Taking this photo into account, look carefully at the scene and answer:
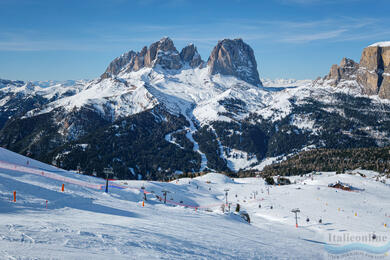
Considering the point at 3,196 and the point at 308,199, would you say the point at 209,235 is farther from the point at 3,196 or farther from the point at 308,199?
the point at 308,199

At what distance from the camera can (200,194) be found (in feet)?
312

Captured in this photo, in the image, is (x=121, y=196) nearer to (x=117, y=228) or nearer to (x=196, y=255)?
(x=117, y=228)

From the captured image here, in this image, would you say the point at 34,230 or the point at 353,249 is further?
the point at 353,249

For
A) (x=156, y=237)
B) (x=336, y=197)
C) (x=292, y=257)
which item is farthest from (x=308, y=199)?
(x=156, y=237)

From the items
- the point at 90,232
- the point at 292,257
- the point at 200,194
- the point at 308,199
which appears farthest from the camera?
the point at 200,194

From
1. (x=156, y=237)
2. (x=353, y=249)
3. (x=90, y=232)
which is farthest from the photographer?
(x=353, y=249)

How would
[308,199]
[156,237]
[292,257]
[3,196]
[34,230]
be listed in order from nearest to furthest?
[34,230] < [156,237] < [292,257] < [3,196] < [308,199]

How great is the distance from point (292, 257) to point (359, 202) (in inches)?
2977

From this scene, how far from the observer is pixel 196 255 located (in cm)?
1808

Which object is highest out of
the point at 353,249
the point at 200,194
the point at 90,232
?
the point at 90,232

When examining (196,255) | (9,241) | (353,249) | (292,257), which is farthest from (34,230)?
(353,249)

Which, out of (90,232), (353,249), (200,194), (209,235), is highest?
(90,232)

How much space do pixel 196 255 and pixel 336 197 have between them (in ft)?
278

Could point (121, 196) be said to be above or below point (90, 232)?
below
